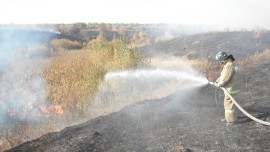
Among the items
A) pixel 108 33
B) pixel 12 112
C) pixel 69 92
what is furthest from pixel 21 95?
pixel 108 33

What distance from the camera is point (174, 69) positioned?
47.1 ft

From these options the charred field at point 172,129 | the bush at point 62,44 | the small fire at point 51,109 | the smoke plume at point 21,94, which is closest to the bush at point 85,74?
the small fire at point 51,109

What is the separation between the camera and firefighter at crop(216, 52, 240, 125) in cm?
602

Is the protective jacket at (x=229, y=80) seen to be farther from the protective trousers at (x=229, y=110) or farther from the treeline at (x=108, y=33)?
the treeline at (x=108, y=33)

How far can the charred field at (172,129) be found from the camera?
5.34 m

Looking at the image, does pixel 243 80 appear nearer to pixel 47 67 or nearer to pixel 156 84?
pixel 156 84

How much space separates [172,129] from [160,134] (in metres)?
0.47

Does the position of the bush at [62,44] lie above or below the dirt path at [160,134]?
above

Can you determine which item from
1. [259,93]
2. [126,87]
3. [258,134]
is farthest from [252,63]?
[258,134]

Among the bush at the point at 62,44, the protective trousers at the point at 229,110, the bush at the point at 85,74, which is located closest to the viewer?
the protective trousers at the point at 229,110

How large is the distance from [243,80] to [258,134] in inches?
219

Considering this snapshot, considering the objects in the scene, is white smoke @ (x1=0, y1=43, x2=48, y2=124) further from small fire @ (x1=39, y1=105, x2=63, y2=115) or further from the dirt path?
the dirt path

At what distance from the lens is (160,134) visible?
601cm

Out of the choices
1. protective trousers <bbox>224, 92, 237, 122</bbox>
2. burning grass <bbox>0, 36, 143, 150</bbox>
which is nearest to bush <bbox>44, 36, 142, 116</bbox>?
burning grass <bbox>0, 36, 143, 150</bbox>
